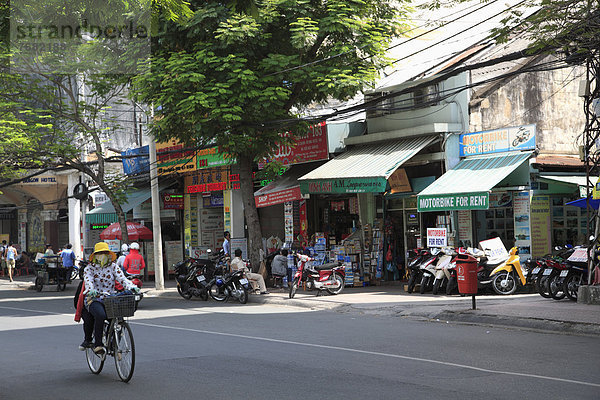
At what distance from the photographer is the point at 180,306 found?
18922 millimetres

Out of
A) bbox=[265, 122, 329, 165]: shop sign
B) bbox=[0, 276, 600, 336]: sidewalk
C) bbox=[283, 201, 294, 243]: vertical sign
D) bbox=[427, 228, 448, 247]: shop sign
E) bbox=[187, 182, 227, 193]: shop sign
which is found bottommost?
bbox=[0, 276, 600, 336]: sidewalk

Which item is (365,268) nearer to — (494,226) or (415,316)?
(494,226)

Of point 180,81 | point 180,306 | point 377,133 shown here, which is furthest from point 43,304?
point 377,133

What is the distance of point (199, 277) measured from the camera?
66.9 feet

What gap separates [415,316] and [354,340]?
3999 millimetres

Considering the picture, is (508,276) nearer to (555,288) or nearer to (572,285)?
(555,288)

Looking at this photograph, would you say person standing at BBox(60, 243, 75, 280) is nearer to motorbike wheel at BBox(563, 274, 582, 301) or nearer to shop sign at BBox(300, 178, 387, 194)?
shop sign at BBox(300, 178, 387, 194)

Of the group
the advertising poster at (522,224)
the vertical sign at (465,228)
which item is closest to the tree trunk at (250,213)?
the vertical sign at (465,228)

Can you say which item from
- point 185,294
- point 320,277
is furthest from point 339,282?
point 185,294

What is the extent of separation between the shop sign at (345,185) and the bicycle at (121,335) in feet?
36.6

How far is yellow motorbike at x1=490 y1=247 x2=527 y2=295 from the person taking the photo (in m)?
17.9

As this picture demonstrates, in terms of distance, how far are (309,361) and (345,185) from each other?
11.2 meters

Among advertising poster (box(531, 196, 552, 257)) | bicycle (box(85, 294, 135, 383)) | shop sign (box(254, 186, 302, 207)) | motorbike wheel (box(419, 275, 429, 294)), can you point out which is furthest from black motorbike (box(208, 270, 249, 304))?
bicycle (box(85, 294, 135, 383))

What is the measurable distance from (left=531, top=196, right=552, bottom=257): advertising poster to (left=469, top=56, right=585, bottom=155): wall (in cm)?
197
